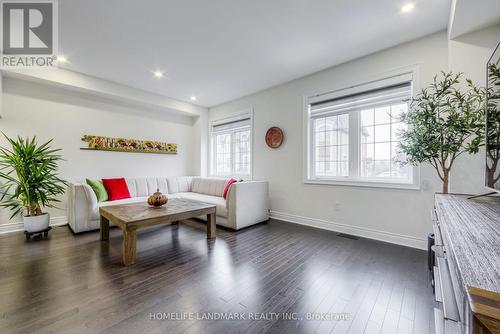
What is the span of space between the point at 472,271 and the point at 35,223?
14.6ft

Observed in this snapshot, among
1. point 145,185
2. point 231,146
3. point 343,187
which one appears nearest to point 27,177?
point 145,185

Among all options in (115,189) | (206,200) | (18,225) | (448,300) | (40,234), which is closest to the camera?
(448,300)

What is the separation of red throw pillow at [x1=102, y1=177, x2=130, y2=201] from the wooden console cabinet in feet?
14.2

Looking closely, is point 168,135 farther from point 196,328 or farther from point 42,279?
point 196,328

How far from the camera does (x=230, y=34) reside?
2631 mm

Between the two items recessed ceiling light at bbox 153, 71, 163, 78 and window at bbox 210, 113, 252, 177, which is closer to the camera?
recessed ceiling light at bbox 153, 71, 163, 78

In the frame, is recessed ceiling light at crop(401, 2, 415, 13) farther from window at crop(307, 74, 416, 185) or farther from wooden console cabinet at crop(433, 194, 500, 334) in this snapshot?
wooden console cabinet at crop(433, 194, 500, 334)

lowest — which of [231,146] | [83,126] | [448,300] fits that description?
[448,300]

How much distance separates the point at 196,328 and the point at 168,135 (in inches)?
181

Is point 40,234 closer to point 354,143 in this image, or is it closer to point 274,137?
point 274,137

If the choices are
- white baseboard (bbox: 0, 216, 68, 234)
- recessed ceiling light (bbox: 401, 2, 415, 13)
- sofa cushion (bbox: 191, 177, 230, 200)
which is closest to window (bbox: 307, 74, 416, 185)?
recessed ceiling light (bbox: 401, 2, 415, 13)

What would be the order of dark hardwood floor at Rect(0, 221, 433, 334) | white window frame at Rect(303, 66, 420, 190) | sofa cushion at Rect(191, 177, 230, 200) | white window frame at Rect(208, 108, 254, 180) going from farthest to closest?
1. white window frame at Rect(208, 108, 254, 180)
2. sofa cushion at Rect(191, 177, 230, 200)
3. white window frame at Rect(303, 66, 420, 190)
4. dark hardwood floor at Rect(0, 221, 433, 334)

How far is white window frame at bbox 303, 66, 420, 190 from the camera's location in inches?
107

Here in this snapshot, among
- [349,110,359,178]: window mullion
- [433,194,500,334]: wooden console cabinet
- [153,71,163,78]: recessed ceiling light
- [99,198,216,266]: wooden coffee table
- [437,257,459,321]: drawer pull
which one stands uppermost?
[153,71,163,78]: recessed ceiling light
